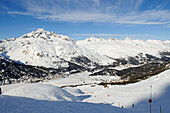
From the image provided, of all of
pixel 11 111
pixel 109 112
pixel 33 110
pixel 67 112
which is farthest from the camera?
pixel 109 112

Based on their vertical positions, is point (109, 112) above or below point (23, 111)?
below

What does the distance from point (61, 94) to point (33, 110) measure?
3165 cm

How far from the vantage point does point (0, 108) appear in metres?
23.1

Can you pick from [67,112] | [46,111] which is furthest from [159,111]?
[46,111]

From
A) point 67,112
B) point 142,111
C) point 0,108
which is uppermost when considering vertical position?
point 0,108

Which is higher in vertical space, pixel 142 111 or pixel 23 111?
pixel 23 111

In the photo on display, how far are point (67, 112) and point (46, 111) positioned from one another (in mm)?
3591

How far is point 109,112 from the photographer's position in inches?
1237

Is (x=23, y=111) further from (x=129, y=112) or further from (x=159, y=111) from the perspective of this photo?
(x=159, y=111)

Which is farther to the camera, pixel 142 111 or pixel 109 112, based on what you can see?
pixel 142 111

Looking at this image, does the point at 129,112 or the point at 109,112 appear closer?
the point at 109,112

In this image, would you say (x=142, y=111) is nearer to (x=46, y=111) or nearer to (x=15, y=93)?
(x=46, y=111)

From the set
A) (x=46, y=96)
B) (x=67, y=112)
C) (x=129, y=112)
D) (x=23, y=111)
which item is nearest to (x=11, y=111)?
(x=23, y=111)

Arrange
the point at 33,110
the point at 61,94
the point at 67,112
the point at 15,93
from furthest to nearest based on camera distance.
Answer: the point at 61,94 → the point at 15,93 → the point at 67,112 → the point at 33,110
